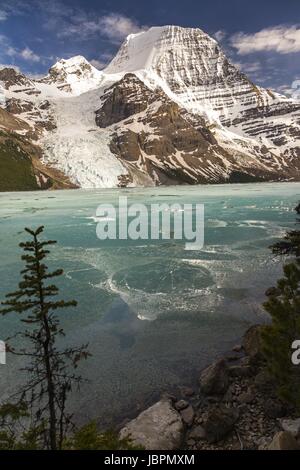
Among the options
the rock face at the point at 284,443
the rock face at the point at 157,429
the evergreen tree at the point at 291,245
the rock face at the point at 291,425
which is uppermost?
the evergreen tree at the point at 291,245

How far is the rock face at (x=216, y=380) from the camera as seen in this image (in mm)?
16969

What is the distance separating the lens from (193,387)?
17797mm

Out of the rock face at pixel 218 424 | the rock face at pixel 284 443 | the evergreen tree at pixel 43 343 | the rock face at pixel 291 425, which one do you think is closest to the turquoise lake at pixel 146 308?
the evergreen tree at pixel 43 343

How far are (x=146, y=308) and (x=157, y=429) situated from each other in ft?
43.8

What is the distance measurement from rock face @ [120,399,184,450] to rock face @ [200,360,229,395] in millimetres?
2143

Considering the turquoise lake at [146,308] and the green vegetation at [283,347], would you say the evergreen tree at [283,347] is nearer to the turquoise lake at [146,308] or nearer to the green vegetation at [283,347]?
the green vegetation at [283,347]

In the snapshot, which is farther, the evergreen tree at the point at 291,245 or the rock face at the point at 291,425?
the evergreen tree at the point at 291,245

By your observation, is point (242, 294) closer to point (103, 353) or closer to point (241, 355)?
point (241, 355)

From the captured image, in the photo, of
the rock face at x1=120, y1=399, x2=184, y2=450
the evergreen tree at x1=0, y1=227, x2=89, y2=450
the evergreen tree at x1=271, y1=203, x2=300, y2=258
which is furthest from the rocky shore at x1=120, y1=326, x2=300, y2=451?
the evergreen tree at x1=271, y1=203, x2=300, y2=258

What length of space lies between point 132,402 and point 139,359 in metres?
3.68

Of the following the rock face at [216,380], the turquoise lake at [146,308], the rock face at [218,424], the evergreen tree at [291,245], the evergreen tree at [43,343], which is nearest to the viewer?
the evergreen tree at [43,343]

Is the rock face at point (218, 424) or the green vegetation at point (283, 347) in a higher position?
the green vegetation at point (283, 347)

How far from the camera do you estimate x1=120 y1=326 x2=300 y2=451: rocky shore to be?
45.0ft

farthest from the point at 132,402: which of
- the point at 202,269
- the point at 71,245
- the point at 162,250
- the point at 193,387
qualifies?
the point at 71,245
